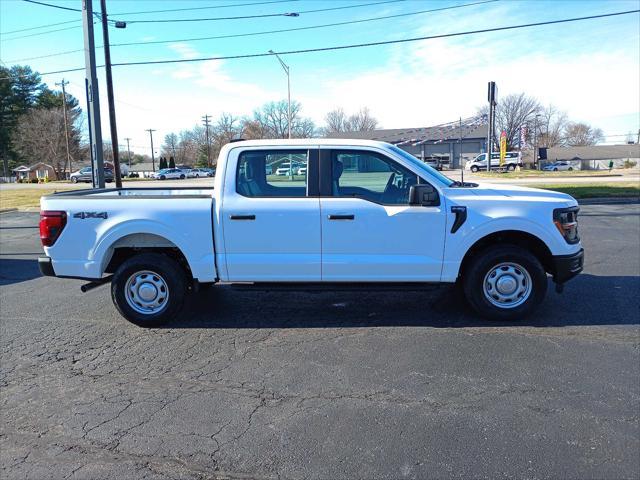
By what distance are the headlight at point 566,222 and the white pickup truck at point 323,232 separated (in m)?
0.01

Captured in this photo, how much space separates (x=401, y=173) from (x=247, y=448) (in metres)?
3.21

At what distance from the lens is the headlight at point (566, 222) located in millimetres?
4953

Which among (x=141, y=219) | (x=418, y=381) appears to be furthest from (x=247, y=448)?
(x=141, y=219)

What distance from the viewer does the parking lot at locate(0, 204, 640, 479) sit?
2.79 metres

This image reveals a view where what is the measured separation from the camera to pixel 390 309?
5.62 meters

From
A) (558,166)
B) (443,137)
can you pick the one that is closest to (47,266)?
(443,137)

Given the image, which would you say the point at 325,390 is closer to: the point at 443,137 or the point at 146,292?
the point at 146,292

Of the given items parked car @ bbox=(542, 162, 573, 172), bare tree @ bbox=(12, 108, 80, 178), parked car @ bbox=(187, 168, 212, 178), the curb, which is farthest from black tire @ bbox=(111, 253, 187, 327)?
parked car @ bbox=(542, 162, 573, 172)

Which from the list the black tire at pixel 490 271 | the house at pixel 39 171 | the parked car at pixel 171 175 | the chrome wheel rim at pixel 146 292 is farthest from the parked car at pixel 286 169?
the house at pixel 39 171

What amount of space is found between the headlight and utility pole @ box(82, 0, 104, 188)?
13.8 metres

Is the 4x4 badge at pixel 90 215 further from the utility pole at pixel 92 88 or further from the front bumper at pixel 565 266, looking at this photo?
the utility pole at pixel 92 88

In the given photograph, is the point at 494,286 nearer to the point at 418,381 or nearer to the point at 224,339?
the point at 418,381

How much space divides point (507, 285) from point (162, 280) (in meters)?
3.79

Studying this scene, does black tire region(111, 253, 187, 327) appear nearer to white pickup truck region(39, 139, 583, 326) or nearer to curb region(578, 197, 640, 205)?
white pickup truck region(39, 139, 583, 326)
